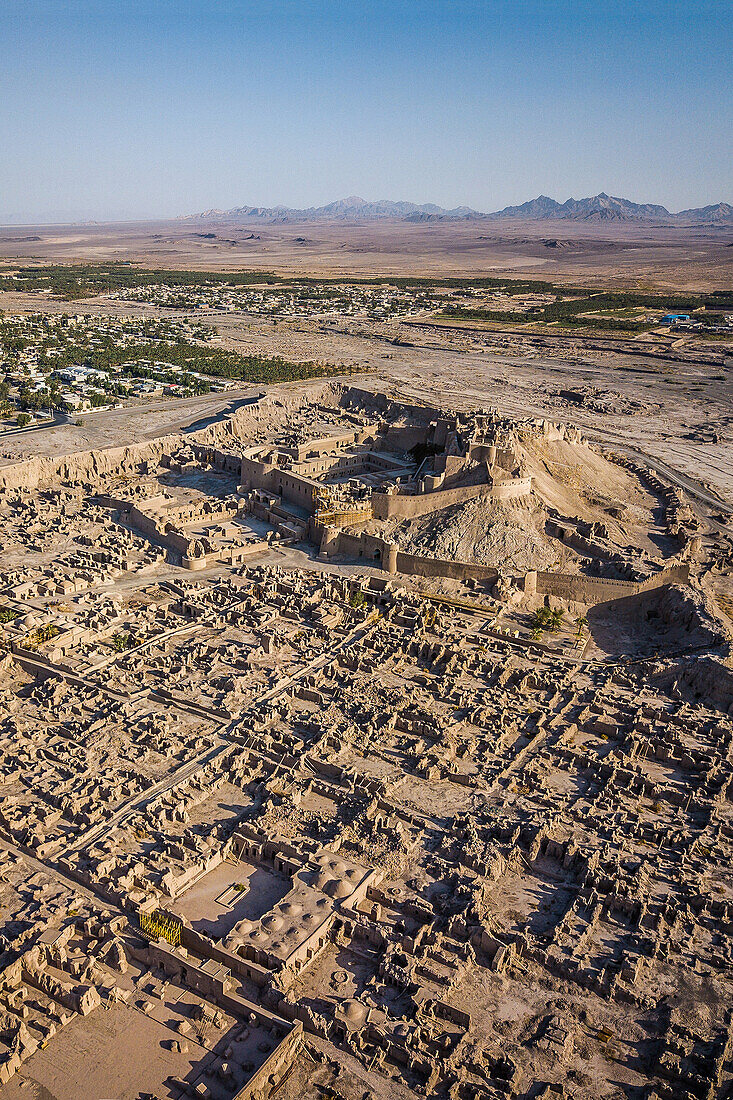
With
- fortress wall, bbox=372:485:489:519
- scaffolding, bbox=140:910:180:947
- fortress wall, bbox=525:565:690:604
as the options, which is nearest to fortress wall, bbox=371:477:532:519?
fortress wall, bbox=372:485:489:519

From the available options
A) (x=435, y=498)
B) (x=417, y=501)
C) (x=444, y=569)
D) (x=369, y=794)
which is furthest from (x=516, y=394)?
(x=369, y=794)

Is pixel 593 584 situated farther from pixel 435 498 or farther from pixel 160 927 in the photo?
pixel 160 927

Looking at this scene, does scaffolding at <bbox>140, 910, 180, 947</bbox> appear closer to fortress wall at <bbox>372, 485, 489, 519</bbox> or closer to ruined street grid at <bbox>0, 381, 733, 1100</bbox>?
ruined street grid at <bbox>0, 381, 733, 1100</bbox>

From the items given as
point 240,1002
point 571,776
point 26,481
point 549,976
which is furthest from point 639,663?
point 26,481

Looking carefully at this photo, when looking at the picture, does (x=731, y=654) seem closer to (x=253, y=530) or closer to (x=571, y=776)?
(x=571, y=776)

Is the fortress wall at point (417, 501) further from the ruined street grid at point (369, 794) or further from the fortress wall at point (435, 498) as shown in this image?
the ruined street grid at point (369, 794)

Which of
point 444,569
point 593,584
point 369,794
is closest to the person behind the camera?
point 369,794

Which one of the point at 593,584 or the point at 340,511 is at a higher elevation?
the point at 340,511
